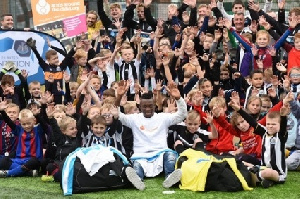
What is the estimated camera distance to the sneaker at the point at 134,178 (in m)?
7.84

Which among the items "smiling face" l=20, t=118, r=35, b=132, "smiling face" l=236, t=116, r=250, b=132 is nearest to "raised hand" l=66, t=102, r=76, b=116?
"smiling face" l=20, t=118, r=35, b=132

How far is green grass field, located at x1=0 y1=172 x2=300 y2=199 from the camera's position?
7.50 metres

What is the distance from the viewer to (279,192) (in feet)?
25.1

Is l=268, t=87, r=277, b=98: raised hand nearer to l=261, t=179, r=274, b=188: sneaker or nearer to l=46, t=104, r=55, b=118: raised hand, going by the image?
l=261, t=179, r=274, b=188: sneaker

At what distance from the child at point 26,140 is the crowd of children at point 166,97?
0.5 inches

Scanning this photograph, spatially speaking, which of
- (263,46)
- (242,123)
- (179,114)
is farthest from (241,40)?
(179,114)

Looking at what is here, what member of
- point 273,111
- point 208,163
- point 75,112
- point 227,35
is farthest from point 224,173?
point 227,35

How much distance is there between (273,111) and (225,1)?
702 cm

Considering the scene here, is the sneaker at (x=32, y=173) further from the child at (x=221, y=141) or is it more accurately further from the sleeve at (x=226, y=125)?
the sleeve at (x=226, y=125)

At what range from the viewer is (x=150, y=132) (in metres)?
8.80

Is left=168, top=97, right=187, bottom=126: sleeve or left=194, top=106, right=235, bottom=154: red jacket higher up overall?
left=168, top=97, right=187, bottom=126: sleeve

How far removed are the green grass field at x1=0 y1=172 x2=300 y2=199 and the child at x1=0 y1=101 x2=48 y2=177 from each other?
0.63m

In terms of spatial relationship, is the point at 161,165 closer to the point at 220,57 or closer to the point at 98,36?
the point at 220,57

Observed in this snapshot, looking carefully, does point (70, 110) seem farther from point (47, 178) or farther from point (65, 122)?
point (47, 178)
